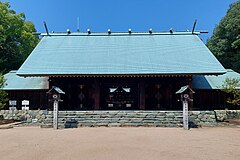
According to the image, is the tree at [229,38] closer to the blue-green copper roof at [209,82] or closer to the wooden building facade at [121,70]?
the blue-green copper roof at [209,82]

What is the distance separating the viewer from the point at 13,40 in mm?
25094

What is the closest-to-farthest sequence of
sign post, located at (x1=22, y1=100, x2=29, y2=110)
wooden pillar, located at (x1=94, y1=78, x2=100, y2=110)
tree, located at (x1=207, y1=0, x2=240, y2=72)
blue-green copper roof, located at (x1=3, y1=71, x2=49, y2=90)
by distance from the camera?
wooden pillar, located at (x1=94, y1=78, x2=100, y2=110), sign post, located at (x1=22, y1=100, x2=29, y2=110), blue-green copper roof, located at (x1=3, y1=71, x2=49, y2=90), tree, located at (x1=207, y1=0, x2=240, y2=72)

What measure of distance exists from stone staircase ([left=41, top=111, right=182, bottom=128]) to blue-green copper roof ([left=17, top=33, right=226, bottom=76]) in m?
2.69

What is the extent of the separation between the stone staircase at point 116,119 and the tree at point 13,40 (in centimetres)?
1459

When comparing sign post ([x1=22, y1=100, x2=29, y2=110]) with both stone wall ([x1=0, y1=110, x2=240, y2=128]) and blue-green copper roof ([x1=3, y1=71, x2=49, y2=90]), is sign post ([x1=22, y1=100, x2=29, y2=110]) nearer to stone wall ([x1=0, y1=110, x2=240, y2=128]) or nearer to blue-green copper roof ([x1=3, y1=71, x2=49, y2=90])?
blue-green copper roof ([x1=3, y1=71, x2=49, y2=90])

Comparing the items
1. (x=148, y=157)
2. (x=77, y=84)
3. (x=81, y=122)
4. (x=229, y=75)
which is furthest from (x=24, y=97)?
(x=229, y=75)

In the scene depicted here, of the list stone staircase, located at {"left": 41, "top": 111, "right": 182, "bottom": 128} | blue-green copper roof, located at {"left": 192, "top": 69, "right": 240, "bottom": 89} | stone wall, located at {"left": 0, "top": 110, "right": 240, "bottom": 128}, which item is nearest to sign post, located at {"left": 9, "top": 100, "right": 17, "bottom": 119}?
Answer: stone wall, located at {"left": 0, "top": 110, "right": 240, "bottom": 128}

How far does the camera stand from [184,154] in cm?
598

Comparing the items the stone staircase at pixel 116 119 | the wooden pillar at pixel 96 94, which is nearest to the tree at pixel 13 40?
the wooden pillar at pixel 96 94

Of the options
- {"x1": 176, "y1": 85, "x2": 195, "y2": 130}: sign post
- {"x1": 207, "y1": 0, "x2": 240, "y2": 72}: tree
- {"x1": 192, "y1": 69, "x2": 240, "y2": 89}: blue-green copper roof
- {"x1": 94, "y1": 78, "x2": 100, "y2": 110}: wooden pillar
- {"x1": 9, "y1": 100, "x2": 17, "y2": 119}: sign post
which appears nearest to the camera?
{"x1": 176, "y1": 85, "x2": 195, "y2": 130}: sign post

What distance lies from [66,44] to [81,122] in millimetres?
8313

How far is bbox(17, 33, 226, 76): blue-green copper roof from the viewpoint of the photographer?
47.0ft

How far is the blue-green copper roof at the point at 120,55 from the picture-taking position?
14.3 meters

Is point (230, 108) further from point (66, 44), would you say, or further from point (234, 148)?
point (66, 44)
